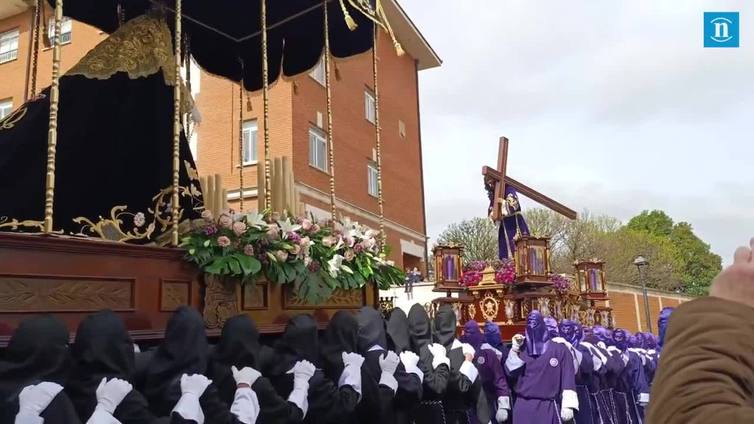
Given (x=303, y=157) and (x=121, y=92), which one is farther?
(x=303, y=157)

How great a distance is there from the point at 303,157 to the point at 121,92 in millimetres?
13845

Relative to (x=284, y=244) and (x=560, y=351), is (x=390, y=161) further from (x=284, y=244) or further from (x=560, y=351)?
(x=284, y=244)

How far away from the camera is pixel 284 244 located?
20.0 feet

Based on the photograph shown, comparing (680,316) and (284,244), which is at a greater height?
(284,244)

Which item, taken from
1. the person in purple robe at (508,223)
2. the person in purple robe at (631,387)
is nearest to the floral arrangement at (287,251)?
the person in purple robe at (631,387)

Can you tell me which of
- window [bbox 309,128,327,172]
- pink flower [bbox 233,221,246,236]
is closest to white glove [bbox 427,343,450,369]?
pink flower [bbox 233,221,246,236]

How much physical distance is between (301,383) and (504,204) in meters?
12.0

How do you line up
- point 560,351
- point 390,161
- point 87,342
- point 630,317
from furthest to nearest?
point 630,317, point 390,161, point 560,351, point 87,342

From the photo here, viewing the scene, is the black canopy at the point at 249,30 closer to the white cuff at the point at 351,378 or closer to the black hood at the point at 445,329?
the black hood at the point at 445,329

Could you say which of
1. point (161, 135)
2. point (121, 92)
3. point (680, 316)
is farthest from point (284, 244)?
point (680, 316)

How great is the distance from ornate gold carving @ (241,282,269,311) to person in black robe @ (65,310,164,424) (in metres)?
1.73

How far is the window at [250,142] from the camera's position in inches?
790

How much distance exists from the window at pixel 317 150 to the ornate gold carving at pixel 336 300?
1428cm

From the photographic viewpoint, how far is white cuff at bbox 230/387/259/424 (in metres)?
4.69
